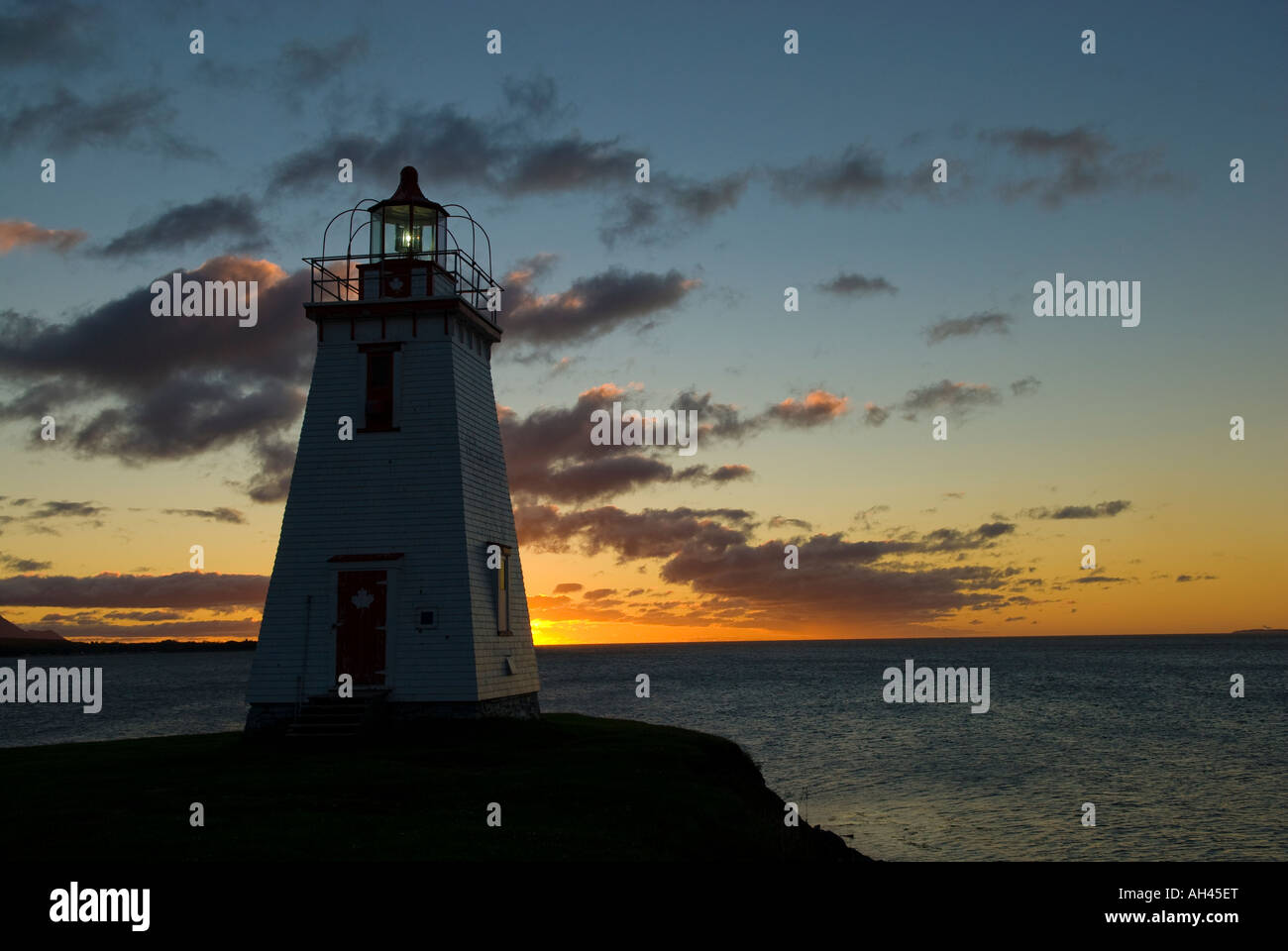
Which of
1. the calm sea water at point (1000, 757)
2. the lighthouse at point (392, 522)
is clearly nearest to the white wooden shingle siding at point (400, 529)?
the lighthouse at point (392, 522)

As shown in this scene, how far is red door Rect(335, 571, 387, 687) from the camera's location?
27109 millimetres

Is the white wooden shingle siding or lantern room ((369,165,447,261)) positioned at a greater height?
lantern room ((369,165,447,261))

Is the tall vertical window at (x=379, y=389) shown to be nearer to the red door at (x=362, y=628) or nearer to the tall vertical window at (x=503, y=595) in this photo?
the red door at (x=362, y=628)

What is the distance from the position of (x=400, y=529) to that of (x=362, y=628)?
9.39ft

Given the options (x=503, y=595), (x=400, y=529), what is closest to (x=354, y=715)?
(x=400, y=529)

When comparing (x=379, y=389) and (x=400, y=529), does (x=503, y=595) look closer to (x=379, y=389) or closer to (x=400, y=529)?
(x=400, y=529)

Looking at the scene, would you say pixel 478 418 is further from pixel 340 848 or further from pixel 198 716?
pixel 198 716

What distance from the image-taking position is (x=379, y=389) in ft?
94.4

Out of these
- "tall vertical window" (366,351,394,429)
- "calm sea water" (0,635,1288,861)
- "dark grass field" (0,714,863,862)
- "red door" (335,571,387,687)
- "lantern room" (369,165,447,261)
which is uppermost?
"lantern room" (369,165,447,261)

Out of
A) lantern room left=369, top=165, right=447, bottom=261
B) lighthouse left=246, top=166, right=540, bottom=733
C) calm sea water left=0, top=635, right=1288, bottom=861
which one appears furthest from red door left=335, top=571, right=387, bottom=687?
calm sea water left=0, top=635, right=1288, bottom=861

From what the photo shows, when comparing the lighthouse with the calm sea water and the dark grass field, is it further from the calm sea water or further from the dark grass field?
the calm sea water

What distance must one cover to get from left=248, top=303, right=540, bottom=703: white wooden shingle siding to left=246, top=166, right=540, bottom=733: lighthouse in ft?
0.13

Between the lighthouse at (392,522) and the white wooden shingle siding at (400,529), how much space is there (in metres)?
0.04
